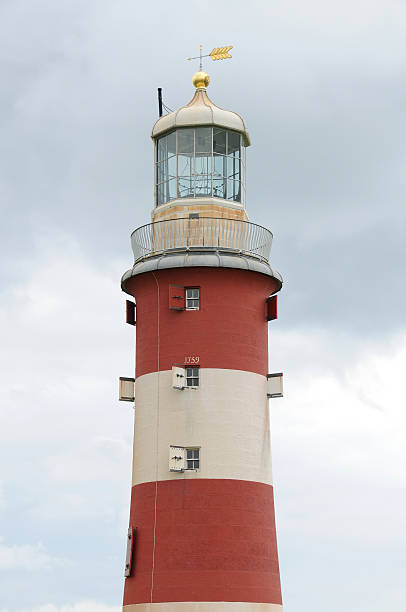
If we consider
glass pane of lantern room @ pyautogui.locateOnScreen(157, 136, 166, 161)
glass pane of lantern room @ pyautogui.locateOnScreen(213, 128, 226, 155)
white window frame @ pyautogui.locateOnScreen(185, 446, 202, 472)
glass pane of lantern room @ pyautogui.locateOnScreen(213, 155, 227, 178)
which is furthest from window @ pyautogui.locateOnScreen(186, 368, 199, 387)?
glass pane of lantern room @ pyautogui.locateOnScreen(157, 136, 166, 161)

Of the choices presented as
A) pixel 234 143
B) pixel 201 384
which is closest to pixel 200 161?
pixel 234 143

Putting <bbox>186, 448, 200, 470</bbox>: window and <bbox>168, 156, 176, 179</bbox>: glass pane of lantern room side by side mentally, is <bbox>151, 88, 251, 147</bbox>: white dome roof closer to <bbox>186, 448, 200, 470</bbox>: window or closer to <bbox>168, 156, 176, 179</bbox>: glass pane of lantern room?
<bbox>168, 156, 176, 179</bbox>: glass pane of lantern room

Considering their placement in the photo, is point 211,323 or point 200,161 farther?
point 200,161

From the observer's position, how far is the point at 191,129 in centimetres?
3725

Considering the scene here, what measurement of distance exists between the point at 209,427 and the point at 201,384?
51.1 inches

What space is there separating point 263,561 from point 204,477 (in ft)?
9.99

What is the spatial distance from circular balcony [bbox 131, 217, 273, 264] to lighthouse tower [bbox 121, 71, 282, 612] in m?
0.03

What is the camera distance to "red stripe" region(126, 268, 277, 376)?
35188mm

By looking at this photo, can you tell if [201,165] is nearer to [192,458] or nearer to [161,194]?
[161,194]

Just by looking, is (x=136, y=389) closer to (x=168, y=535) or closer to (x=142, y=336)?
(x=142, y=336)

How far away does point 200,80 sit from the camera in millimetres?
38344

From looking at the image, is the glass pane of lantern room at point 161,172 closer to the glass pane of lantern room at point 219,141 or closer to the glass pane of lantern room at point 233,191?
the glass pane of lantern room at point 219,141

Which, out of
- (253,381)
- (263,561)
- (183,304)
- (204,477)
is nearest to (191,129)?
(183,304)

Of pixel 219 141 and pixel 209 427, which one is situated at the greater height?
pixel 219 141
